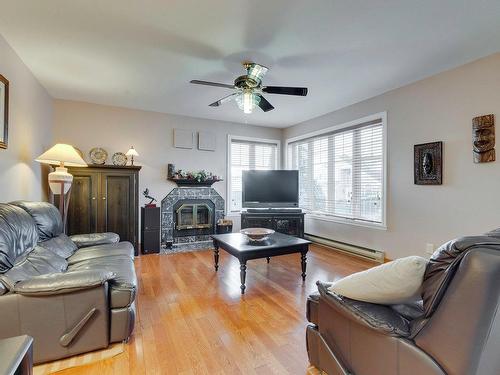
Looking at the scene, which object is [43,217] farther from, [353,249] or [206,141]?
[353,249]

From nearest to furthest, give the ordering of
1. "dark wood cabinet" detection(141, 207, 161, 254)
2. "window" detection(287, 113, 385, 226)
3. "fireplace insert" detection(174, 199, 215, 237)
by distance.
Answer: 1. "window" detection(287, 113, 385, 226)
2. "dark wood cabinet" detection(141, 207, 161, 254)
3. "fireplace insert" detection(174, 199, 215, 237)

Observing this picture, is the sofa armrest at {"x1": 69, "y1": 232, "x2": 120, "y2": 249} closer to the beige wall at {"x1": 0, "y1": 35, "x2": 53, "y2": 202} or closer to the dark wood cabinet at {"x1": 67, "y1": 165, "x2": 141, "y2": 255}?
the beige wall at {"x1": 0, "y1": 35, "x2": 53, "y2": 202}

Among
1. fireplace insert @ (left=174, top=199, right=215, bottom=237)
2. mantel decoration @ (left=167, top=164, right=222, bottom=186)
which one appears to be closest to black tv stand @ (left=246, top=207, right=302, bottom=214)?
fireplace insert @ (left=174, top=199, right=215, bottom=237)

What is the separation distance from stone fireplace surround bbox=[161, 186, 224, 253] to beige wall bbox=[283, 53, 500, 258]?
2877 mm

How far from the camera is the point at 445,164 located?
3186 mm

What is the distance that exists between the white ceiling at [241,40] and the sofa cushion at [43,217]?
1.61 m

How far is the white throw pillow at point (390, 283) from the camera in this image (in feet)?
3.44

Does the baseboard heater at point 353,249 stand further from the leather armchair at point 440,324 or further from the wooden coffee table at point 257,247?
the leather armchair at point 440,324

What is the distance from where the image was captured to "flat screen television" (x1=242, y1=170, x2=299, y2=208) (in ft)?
16.7

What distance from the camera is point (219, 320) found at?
7.49 feet

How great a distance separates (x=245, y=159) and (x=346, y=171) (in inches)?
87.3

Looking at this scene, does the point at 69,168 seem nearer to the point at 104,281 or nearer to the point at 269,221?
the point at 104,281

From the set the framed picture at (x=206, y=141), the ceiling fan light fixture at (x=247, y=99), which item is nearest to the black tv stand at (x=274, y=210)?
the framed picture at (x=206, y=141)

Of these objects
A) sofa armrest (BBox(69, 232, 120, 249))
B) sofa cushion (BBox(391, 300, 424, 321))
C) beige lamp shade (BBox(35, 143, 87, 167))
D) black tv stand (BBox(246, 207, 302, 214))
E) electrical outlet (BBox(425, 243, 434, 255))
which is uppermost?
beige lamp shade (BBox(35, 143, 87, 167))
